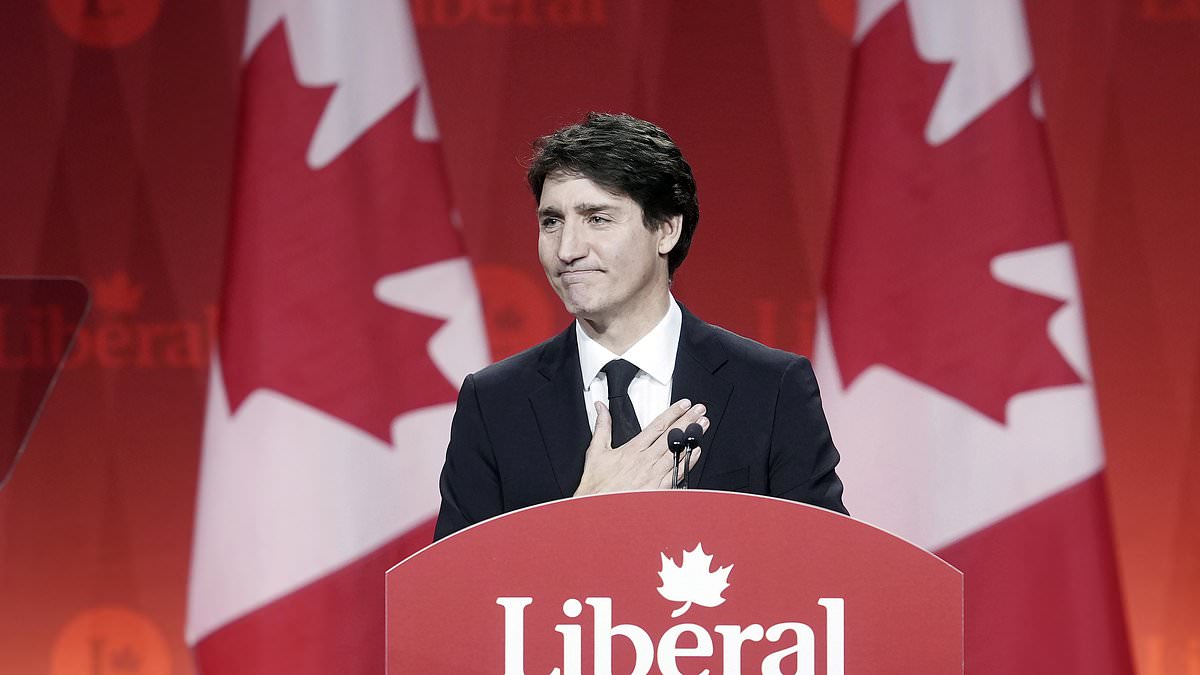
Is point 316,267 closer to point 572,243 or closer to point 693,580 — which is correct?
point 572,243

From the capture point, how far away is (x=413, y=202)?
266 cm

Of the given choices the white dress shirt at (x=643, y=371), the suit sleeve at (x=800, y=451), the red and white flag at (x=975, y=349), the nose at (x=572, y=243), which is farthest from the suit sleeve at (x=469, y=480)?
the red and white flag at (x=975, y=349)

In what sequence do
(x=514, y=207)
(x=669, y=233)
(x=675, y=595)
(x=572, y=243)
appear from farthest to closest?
(x=514, y=207)
(x=669, y=233)
(x=572, y=243)
(x=675, y=595)

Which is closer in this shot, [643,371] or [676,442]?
[676,442]

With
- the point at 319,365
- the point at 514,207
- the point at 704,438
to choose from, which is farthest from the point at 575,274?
the point at 514,207

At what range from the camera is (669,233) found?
154cm

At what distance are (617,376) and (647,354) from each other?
0.18 ft

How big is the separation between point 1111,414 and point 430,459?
5.48 feet

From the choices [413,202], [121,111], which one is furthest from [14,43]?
[413,202]

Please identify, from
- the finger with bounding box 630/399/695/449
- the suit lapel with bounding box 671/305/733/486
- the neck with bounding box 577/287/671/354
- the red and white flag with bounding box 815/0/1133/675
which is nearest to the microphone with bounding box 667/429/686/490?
the finger with bounding box 630/399/695/449

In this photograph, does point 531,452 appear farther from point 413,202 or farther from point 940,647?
point 413,202

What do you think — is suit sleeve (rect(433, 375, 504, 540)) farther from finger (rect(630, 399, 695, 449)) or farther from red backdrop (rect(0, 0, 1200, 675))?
red backdrop (rect(0, 0, 1200, 675))

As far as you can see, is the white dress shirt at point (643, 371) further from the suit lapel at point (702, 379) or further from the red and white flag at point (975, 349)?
the red and white flag at point (975, 349)

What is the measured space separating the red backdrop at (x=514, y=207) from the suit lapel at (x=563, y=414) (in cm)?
140
